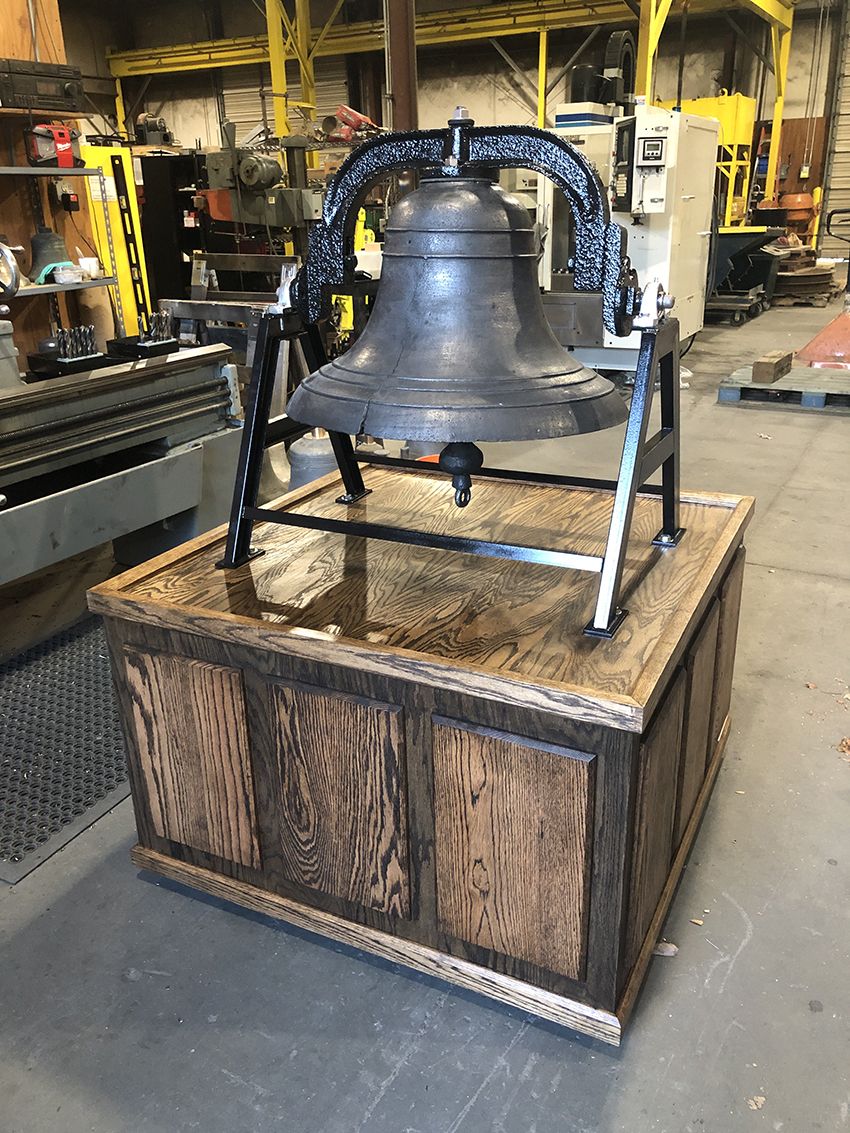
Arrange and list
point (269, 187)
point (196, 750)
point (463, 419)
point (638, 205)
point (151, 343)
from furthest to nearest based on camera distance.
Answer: point (638, 205) → point (269, 187) → point (151, 343) → point (196, 750) → point (463, 419)

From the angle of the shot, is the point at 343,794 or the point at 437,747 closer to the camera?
the point at 437,747

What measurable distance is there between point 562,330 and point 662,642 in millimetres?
4029

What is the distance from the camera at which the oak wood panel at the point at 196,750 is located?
1.39 meters

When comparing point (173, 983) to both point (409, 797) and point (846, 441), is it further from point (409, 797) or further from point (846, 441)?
point (846, 441)

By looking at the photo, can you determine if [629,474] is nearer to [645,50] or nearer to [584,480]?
[584,480]

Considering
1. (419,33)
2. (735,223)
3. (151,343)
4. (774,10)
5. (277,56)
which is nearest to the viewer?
(151,343)

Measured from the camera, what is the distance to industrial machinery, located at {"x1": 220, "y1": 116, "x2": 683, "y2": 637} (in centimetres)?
117

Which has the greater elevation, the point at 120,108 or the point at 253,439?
the point at 120,108

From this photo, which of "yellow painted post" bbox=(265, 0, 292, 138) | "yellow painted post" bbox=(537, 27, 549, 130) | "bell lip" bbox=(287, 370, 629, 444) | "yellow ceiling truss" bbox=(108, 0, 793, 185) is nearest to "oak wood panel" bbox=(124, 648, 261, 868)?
"bell lip" bbox=(287, 370, 629, 444)

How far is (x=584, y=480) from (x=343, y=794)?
78 centimetres

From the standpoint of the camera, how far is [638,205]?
15.8 ft

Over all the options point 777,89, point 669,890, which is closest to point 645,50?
point 777,89

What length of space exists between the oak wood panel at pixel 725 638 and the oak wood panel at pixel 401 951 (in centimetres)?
67

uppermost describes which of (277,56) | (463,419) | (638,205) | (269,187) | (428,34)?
(428,34)
